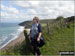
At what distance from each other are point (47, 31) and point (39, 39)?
2.66 m

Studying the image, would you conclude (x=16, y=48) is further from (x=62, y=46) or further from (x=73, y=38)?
(x=73, y=38)

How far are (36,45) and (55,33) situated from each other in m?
3.40

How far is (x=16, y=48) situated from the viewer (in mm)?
5176

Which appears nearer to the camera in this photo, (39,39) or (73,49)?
(39,39)

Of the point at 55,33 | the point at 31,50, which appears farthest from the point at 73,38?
the point at 31,50

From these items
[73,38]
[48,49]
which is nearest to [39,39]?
[48,49]

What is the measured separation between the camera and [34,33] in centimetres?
423

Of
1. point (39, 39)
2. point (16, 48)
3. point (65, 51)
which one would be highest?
point (39, 39)

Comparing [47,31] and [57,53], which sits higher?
[47,31]

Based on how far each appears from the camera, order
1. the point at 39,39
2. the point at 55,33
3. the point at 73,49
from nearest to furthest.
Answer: the point at 39,39 < the point at 73,49 < the point at 55,33

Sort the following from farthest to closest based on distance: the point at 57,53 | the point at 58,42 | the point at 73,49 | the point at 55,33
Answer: the point at 55,33, the point at 58,42, the point at 73,49, the point at 57,53

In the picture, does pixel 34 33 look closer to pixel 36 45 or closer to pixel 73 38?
pixel 36 45

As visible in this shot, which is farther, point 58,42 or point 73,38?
point 73,38

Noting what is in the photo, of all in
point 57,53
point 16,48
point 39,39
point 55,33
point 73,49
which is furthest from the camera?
point 55,33
